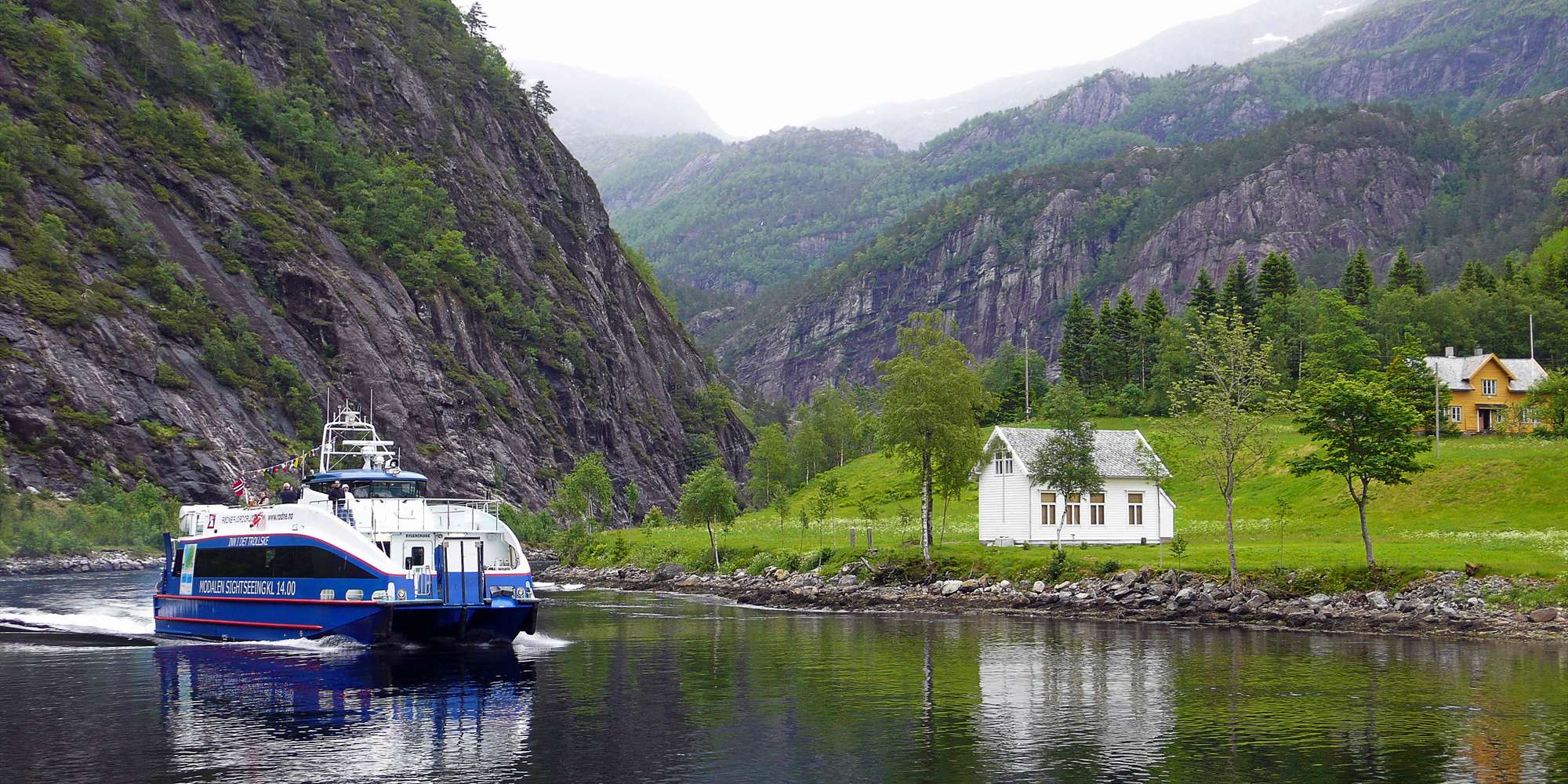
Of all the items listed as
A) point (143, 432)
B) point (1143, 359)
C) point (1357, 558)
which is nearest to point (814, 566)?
point (1357, 558)

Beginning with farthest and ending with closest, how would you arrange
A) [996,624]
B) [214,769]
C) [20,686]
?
[996,624], [20,686], [214,769]

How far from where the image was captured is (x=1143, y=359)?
150375 mm

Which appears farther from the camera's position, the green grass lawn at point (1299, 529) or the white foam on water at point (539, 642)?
the green grass lawn at point (1299, 529)

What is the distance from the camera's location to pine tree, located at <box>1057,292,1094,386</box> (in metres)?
157

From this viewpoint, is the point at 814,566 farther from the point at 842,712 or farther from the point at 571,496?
the point at 571,496

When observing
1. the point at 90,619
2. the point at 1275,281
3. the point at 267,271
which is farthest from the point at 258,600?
the point at 1275,281

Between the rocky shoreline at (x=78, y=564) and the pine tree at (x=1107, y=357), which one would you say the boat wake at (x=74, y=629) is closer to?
the rocky shoreline at (x=78, y=564)

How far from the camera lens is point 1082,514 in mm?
79812

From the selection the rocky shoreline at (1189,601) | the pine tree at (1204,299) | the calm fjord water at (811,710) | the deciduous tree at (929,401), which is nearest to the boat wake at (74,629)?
the calm fjord water at (811,710)

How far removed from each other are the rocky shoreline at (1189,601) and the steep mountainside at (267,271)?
67987mm

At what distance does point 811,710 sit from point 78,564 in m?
90.5

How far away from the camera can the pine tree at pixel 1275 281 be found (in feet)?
529

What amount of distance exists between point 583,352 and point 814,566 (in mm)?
107682

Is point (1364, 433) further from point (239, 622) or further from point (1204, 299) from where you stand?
point (1204, 299)
